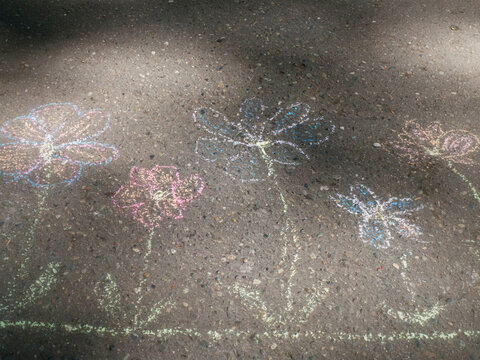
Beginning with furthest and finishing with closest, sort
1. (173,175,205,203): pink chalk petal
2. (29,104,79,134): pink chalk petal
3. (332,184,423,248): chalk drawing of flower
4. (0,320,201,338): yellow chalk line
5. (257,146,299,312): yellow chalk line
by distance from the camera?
(29,104,79,134): pink chalk petal → (173,175,205,203): pink chalk petal → (332,184,423,248): chalk drawing of flower → (257,146,299,312): yellow chalk line → (0,320,201,338): yellow chalk line

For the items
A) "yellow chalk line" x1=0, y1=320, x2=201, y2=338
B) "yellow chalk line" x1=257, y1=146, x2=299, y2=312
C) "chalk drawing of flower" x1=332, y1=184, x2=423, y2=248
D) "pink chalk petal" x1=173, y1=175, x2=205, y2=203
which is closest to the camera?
"yellow chalk line" x1=0, y1=320, x2=201, y2=338

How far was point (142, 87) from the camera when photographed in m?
2.42

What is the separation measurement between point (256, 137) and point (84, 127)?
2.78 ft

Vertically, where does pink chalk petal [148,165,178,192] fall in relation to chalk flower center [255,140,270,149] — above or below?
below

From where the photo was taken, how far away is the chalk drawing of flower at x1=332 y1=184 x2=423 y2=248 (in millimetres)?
1827

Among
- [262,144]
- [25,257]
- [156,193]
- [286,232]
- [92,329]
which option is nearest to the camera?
[92,329]

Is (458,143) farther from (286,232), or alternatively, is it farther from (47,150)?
(47,150)

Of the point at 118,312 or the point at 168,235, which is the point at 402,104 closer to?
the point at 168,235

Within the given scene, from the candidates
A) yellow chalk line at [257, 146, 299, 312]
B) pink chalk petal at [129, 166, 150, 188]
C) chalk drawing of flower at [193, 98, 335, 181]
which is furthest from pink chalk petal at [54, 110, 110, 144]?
yellow chalk line at [257, 146, 299, 312]

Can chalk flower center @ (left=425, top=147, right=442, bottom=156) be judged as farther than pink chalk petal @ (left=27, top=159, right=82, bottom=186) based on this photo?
Yes

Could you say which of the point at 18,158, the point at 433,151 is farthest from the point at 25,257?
the point at 433,151

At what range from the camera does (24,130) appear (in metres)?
2.17

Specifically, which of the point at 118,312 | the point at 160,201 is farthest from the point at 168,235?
the point at 118,312

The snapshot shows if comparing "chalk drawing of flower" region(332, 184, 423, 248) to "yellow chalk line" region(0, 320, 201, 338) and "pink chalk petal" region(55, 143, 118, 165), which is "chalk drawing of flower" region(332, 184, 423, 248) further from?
"pink chalk petal" region(55, 143, 118, 165)
